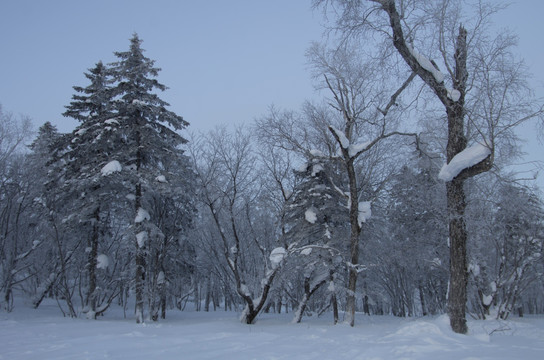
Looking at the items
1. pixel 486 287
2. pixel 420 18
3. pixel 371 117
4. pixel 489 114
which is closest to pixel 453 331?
pixel 489 114

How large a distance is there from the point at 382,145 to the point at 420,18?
752 centimetres

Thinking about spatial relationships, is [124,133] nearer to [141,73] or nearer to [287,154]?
[141,73]

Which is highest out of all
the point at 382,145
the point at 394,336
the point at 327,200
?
the point at 382,145

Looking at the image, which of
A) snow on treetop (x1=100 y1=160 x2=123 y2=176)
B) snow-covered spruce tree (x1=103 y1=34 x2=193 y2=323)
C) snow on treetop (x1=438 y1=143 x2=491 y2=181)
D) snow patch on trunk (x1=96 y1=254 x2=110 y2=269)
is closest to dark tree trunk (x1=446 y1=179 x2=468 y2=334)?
snow on treetop (x1=438 y1=143 x2=491 y2=181)

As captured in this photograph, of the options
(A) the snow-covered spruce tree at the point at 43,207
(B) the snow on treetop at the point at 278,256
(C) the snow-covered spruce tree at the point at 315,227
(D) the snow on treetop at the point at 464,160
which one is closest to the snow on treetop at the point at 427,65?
(D) the snow on treetop at the point at 464,160

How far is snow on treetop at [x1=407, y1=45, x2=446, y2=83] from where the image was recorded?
315 inches

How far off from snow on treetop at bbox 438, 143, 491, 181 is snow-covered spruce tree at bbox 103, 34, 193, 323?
10994 mm

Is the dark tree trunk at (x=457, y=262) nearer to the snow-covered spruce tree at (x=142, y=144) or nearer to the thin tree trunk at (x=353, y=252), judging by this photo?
the thin tree trunk at (x=353, y=252)

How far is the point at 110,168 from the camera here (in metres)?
14.4

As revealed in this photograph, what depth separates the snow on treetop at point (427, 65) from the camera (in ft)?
26.3

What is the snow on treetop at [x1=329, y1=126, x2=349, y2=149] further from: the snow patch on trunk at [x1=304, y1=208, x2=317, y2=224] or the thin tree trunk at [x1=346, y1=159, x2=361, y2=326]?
the snow patch on trunk at [x1=304, y1=208, x2=317, y2=224]

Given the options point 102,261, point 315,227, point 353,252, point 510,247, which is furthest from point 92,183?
point 510,247

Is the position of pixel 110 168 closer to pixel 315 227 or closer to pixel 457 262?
pixel 315 227

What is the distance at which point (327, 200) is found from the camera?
15.7 metres
